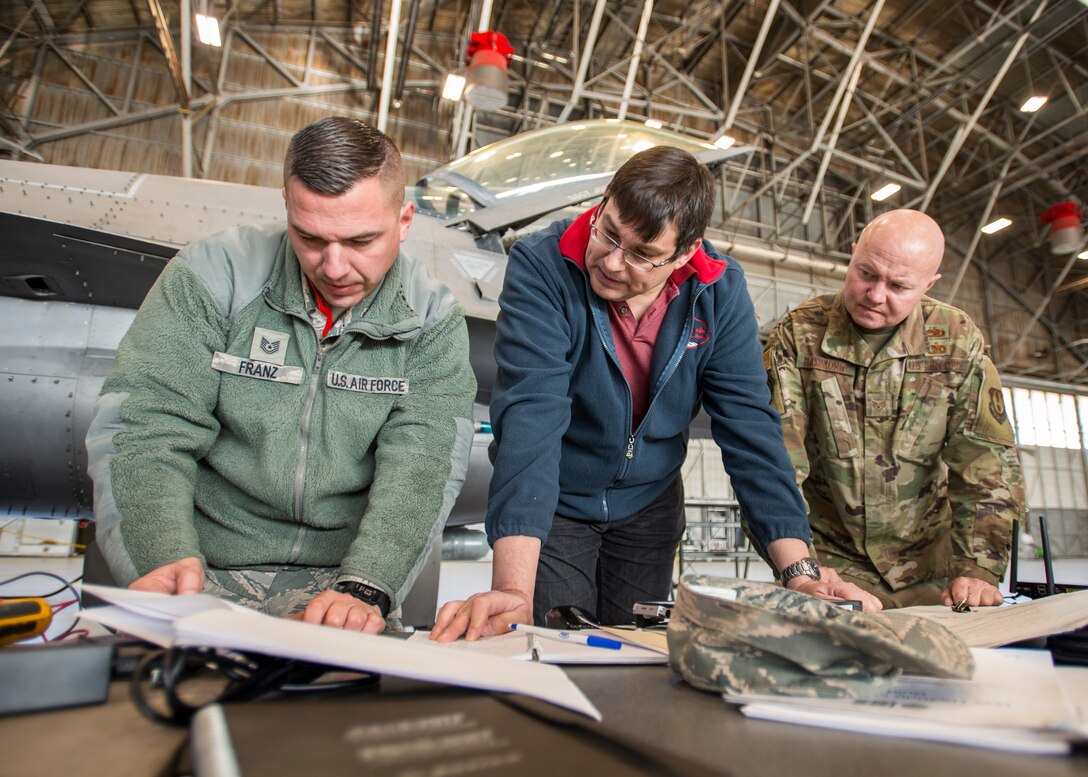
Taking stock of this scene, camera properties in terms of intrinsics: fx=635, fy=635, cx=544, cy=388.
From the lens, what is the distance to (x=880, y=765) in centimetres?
40

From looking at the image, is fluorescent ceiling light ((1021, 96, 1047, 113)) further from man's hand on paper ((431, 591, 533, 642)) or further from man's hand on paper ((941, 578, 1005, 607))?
man's hand on paper ((431, 591, 533, 642))

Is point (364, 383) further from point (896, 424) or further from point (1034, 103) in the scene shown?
point (1034, 103)

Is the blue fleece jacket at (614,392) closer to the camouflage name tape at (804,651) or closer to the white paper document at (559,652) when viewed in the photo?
the white paper document at (559,652)

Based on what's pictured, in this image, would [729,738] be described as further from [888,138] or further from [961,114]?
[961,114]

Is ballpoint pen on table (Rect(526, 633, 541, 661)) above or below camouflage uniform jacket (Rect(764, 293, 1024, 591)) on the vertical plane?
below

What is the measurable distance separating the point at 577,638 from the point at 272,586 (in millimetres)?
792

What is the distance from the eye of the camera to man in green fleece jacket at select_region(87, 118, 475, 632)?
3.94 ft

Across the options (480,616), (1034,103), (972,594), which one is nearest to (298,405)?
(480,616)

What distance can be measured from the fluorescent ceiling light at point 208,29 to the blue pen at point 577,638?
36.1 ft

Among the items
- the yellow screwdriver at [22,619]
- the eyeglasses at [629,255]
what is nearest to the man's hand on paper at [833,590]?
the eyeglasses at [629,255]

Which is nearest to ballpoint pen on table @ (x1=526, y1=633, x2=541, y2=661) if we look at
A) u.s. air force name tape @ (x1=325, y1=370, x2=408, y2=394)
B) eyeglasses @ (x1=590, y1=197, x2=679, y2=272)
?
u.s. air force name tape @ (x1=325, y1=370, x2=408, y2=394)

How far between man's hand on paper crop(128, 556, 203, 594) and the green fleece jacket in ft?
0.57

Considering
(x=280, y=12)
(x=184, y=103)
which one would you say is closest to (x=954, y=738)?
(x=184, y=103)

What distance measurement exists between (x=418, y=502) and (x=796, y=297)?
48.8ft
